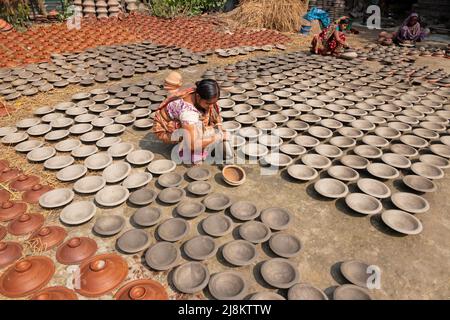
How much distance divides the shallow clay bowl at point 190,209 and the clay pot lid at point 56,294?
3.74 feet

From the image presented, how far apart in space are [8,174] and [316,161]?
3.86m

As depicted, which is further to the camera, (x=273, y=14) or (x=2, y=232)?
(x=273, y=14)

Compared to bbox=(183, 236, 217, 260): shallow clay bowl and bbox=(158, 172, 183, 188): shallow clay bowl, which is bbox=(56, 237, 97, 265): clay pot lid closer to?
bbox=(183, 236, 217, 260): shallow clay bowl

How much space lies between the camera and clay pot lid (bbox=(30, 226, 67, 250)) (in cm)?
253

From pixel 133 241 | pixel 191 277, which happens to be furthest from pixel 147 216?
pixel 191 277

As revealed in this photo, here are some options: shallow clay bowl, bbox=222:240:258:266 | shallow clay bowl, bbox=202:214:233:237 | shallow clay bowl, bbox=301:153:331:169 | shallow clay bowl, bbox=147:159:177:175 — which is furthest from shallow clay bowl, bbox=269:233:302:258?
shallow clay bowl, bbox=147:159:177:175

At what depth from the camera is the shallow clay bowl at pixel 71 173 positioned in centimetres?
335

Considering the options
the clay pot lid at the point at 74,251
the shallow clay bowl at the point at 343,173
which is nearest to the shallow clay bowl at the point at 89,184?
the clay pot lid at the point at 74,251

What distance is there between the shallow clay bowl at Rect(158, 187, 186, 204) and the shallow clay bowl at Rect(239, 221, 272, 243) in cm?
79

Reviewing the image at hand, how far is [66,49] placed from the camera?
8094 millimetres

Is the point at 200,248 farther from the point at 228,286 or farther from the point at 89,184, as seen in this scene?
the point at 89,184

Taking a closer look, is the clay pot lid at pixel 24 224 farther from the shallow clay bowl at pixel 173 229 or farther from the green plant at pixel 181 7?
the green plant at pixel 181 7

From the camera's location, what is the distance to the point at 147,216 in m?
2.87

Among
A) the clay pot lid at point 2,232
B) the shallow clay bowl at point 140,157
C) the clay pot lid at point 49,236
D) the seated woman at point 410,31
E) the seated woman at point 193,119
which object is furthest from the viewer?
the seated woman at point 410,31
